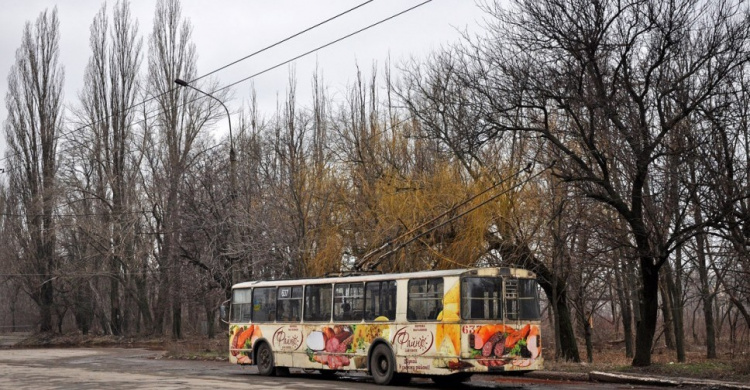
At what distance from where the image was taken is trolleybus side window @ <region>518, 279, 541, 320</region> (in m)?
18.2

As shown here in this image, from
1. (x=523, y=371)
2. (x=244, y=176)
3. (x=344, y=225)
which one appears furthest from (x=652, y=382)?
(x=244, y=176)

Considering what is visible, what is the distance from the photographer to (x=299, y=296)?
73.2 feet

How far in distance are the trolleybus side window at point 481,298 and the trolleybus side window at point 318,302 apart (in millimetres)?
4623

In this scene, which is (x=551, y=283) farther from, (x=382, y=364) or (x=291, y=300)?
(x=382, y=364)

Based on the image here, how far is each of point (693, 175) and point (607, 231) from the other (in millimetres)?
3673

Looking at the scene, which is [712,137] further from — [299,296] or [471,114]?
[299,296]

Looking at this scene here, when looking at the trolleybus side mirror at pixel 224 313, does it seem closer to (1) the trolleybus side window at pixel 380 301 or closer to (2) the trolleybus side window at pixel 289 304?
(2) the trolleybus side window at pixel 289 304

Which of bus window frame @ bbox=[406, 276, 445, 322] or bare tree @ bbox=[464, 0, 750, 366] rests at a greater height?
bare tree @ bbox=[464, 0, 750, 366]

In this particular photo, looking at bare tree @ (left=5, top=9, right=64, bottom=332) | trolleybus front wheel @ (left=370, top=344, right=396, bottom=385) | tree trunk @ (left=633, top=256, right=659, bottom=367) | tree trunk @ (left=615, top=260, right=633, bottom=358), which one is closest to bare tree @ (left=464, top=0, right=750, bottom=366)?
tree trunk @ (left=633, top=256, right=659, bottom=367)

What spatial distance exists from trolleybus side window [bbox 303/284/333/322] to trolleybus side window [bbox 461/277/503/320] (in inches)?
182

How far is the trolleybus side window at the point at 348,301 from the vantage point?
2023cm

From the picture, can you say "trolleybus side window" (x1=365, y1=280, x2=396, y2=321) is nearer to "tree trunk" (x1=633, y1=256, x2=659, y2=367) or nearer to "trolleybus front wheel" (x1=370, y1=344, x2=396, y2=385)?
"trolleybus front wheel" (x1=370, y1=344, x2=396, y2=385)

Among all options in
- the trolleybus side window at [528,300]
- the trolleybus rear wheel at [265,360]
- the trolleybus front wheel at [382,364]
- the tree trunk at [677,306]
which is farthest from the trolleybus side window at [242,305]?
the tree trunk at [677,306]

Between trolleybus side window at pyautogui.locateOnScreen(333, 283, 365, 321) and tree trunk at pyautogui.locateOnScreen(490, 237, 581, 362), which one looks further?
tree trunk at pyautogui.locateOnScreen(490, 237, 581, 362)
